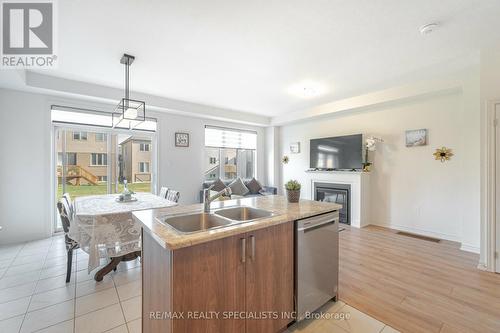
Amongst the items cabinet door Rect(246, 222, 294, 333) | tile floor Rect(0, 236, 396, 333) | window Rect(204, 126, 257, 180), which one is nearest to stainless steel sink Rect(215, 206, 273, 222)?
cabinet door Rect(246, 222, 294, 333)

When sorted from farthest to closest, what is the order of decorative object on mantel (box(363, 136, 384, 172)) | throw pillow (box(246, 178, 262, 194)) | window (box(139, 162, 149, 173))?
throw pillow (box(246, 178, 262, 194)) → window (box(139, 162, 149, 173)) → decorative object on mantel (box(363, 136, 384, 172))

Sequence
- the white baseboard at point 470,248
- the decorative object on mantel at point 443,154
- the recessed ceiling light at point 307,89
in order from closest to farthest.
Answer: the white baseboard at point 470,248 < the decorative object on mantel at point 443,154 < the recessed ceiling light at point 307,89

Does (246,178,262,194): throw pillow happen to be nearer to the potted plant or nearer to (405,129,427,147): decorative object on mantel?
(405,129,427,147): decorative object on mantel

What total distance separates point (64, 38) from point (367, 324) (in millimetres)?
4198

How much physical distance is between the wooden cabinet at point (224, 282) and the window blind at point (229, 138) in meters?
4.63

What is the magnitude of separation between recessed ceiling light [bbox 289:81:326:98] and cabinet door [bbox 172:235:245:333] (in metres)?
3.33

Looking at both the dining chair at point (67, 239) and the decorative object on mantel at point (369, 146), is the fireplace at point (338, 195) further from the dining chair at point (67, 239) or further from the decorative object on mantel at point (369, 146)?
the dining chair at point (67, 239)

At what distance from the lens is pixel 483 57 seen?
9.04ft

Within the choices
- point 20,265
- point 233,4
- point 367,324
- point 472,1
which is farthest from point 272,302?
point 20,265

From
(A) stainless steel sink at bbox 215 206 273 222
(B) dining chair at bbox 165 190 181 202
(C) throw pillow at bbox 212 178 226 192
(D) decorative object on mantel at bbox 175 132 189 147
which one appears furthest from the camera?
(C) throw pillow at bbox 212 178 226 192

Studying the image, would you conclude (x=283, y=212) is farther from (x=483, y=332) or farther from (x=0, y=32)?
(x=0, y=32)

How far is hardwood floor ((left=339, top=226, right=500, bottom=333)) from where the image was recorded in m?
1.87

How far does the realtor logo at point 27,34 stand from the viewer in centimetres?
204

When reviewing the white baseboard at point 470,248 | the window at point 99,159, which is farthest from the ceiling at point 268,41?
the white baseboard at point 470,248
